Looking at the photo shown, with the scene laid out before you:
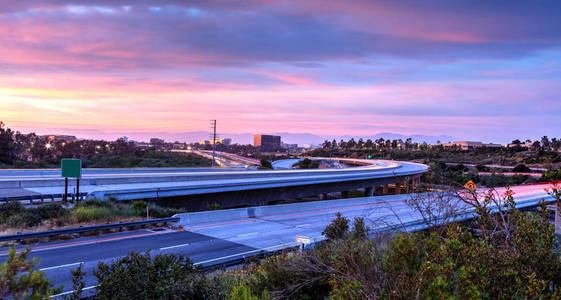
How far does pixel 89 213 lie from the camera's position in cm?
2072

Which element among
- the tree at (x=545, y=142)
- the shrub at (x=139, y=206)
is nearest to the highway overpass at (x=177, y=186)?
the shrub at (x=139, y=206)

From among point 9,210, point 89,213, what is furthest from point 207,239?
point 9,210

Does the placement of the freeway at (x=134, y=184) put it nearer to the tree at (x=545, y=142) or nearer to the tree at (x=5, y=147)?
the tree at (x=5, y=147)

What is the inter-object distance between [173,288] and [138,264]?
1020 millimetres

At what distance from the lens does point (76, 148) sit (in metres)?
110

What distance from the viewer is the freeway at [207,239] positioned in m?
14.3

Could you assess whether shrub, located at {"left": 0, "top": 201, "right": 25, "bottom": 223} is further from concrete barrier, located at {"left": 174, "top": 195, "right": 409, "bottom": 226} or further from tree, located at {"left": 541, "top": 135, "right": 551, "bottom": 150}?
tree, located at {"left": 541, "top": 135, "right": 551, "bottom": 150}

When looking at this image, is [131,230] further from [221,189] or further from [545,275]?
[545,275]

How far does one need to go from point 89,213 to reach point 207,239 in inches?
264

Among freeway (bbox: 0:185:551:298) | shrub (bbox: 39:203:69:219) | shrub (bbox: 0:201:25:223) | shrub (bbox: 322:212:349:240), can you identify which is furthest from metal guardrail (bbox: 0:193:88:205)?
shrub (bbox: 322:212:349:240)

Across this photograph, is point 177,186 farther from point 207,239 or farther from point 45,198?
point 207,239

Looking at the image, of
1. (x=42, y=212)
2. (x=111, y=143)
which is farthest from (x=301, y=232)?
(x=111, y=143)

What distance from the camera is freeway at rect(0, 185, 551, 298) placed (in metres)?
14.3

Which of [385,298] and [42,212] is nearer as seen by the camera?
[385,298]
